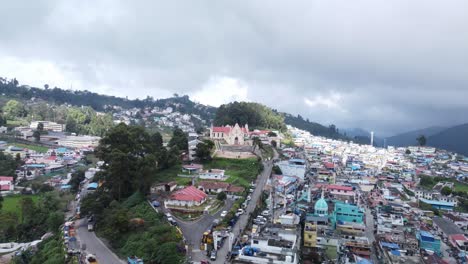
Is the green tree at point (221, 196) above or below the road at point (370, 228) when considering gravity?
above

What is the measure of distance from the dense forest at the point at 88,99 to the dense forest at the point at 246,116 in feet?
176

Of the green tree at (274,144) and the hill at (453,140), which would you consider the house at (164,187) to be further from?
the hill at (453,140)

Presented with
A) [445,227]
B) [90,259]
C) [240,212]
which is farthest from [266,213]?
[445,227]

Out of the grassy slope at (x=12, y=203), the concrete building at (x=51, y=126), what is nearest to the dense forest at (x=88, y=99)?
the concrete building at (x=51, y=126)

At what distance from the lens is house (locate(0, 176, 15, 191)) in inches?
1594

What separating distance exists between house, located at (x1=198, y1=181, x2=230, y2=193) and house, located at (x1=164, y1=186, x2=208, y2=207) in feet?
7.29

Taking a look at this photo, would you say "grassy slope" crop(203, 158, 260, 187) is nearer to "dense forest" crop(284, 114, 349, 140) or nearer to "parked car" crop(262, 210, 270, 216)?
"parked car" crop(262, 210, 270, 216)

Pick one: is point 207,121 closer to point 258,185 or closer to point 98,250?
point 258,185

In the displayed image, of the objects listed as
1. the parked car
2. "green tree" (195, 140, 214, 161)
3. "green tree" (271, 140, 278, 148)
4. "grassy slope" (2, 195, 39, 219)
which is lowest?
"grassy slope" (2, 195, 39, 219)

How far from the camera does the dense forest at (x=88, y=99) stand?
355 ft

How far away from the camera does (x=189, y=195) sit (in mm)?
27594

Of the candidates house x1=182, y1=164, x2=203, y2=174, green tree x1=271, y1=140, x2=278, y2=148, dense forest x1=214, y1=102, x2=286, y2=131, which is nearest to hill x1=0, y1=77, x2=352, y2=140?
dense forest x1=214, y1=102, x2=286, y2=131

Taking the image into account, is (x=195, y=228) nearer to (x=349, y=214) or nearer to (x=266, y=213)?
(x=266, y=213)

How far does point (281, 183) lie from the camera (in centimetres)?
3622
